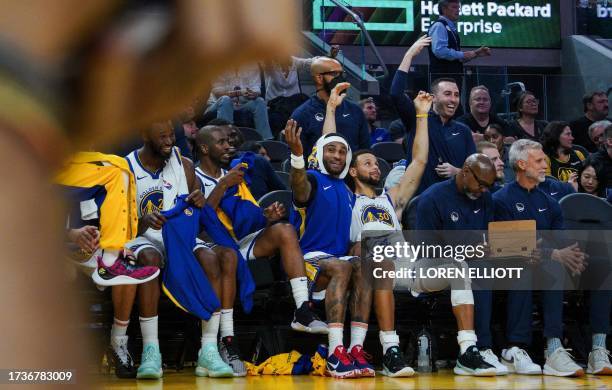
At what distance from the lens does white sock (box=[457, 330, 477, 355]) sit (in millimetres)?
5574

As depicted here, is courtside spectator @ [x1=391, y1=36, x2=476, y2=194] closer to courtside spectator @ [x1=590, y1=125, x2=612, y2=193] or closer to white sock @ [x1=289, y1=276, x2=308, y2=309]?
courtside spectator @ [x1=590, y1=125, x2=612, y2=193]

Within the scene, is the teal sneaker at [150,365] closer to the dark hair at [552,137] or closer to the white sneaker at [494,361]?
the white sneaker at [494,361]

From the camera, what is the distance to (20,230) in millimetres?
300

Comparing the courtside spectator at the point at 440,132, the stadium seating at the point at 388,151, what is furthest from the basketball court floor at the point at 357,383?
the stadium seating at the point at 388,151

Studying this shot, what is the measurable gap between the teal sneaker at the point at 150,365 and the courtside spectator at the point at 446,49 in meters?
4.42

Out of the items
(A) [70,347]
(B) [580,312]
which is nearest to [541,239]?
(B) [580,312]

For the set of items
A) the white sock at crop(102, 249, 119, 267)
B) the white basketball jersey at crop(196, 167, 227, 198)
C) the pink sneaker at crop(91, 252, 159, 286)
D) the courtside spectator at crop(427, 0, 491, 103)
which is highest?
the courtside spectator at crop(427, 0, 491, 103)

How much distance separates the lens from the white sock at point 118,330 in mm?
5172

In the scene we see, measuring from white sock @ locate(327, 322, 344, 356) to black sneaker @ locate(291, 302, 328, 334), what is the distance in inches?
2.1

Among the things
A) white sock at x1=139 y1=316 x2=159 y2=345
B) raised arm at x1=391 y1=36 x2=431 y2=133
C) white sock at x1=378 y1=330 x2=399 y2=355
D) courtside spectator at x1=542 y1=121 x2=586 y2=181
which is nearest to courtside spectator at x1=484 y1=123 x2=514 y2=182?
courtside spectator at x1=542 y1=121 x2=586 y2=181

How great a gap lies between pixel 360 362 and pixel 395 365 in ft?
0.66

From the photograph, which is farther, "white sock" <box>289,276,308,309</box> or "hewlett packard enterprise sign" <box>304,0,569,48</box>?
"hewlett packard enterprise sign" <box>304,0,569,48</box>

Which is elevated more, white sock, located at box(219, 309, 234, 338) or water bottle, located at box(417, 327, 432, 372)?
white sock, located at box(219, 309, 234, 338)

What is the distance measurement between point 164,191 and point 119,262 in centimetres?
53
